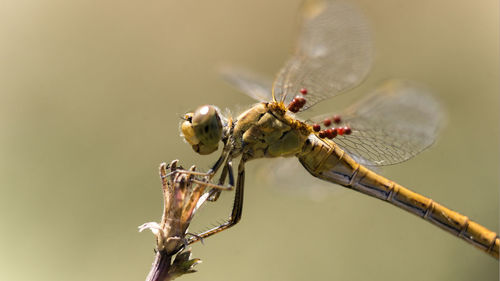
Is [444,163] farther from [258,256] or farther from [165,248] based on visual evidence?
[165,248]

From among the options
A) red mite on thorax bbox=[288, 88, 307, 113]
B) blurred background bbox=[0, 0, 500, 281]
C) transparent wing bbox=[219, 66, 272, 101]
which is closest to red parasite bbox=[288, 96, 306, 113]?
red mite on thorax bbox=[288, 88, 307, 113]

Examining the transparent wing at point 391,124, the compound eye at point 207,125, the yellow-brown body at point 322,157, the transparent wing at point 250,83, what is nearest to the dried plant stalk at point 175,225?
the compound eye at point 207,125

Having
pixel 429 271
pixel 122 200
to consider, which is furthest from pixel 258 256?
pixel 429 271

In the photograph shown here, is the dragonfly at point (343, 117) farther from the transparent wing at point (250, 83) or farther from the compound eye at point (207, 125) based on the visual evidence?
the compound eye at point (207, 125)

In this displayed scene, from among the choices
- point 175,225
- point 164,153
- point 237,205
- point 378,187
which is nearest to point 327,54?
point 378,187

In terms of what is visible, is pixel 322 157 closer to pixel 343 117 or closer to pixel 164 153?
pixel 343 117

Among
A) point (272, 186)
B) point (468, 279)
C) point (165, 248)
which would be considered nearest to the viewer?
point (165, 248)
